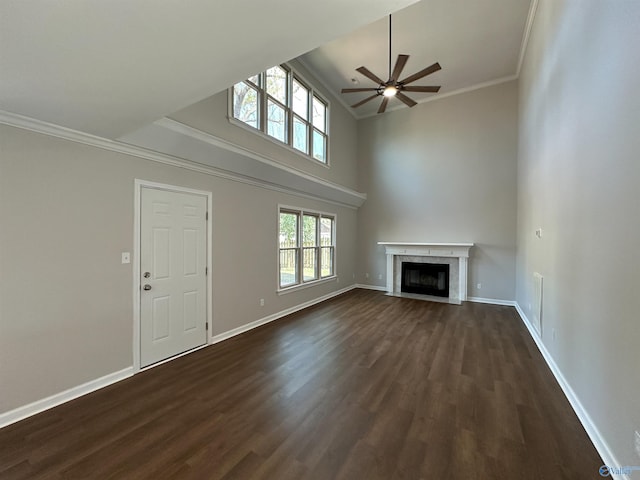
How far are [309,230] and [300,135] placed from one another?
2.04 meters

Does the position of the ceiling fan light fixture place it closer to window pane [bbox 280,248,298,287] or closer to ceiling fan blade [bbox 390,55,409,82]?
ceiling fan blade [bbox 390,55,409,82]

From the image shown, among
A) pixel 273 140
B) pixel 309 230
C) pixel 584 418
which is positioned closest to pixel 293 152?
pixel 273 140

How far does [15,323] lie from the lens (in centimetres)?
216

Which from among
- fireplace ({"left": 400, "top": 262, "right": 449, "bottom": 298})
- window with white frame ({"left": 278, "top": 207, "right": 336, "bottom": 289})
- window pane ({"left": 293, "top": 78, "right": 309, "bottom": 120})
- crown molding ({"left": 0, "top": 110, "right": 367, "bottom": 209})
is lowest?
fireplace ({"left": 400, "top": 262, "right": 449, "bottom": 298})

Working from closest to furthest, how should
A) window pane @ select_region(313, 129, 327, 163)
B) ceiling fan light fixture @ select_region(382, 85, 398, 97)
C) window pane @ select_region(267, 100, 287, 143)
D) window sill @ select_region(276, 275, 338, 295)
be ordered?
ceiling fan light fixture @ select_region(382, 85, 398, 97) < window pane @ select_region(267, 100, 287, 143) < window sill @ select_region(276, 275, 338, 295) < window pane @ select_region(313, 129, 327, 163)

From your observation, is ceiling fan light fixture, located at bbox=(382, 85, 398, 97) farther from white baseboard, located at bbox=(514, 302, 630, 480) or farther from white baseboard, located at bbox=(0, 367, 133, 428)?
white baseboard, located at bbox=(0, 367, 133, 428)

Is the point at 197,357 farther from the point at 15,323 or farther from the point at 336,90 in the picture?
the point at 336,90

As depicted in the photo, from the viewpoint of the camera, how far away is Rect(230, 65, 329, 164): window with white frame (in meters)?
4.20

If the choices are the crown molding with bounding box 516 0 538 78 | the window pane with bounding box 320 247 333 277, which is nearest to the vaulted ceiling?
the crown molding with bounding box 516 0 538 78

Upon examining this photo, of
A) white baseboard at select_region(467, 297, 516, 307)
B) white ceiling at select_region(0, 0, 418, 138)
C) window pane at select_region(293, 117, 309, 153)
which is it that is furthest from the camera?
white baseboard at select_region(467, 297, 516, 307)

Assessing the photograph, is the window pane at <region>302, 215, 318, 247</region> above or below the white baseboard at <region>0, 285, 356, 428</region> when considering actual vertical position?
above

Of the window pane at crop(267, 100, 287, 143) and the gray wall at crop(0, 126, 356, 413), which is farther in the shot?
the window pane at crop(267, 100, 287, 143)

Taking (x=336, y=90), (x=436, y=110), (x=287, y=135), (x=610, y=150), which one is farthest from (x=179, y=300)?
(x=436, y=110)

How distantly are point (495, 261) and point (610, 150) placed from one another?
493cm
